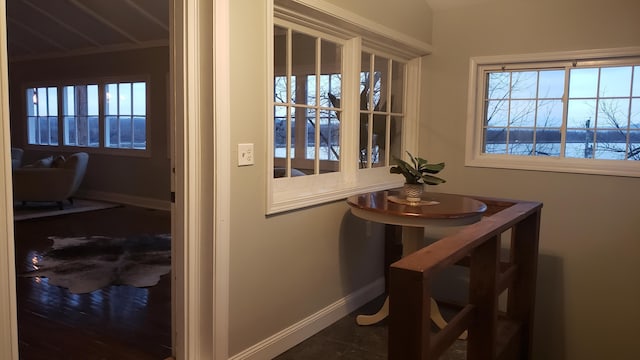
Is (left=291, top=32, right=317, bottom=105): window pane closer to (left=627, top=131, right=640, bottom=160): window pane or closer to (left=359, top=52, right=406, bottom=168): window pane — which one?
(left=359, top=52, right=406, bottom=168): window pane

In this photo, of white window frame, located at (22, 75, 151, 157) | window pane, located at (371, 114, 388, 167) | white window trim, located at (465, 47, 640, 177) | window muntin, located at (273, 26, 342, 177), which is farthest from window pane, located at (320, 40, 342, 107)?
white window frame, located at (22, 75, 151, 157)

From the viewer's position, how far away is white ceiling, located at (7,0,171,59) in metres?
6.18

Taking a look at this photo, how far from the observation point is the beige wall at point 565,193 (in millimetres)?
3691

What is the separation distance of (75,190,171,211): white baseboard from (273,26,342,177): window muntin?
4281mm

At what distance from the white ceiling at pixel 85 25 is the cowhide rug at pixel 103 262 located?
279cm

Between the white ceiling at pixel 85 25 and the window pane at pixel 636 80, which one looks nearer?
the window pane at pixel 636 80

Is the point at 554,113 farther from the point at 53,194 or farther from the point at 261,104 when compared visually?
the point at 53,194

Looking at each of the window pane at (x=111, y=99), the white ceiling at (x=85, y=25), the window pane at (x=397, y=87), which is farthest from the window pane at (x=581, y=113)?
the window pane at (x=111, y=99)

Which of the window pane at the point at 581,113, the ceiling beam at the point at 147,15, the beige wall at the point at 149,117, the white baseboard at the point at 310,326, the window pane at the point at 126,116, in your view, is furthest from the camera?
the window pane at the point at 126,116

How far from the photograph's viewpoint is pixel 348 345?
298cm

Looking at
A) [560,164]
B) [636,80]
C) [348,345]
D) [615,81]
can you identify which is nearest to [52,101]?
[348,345]

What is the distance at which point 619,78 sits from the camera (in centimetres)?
378

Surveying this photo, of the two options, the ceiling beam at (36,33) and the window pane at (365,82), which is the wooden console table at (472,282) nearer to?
the window pane at (365,82)

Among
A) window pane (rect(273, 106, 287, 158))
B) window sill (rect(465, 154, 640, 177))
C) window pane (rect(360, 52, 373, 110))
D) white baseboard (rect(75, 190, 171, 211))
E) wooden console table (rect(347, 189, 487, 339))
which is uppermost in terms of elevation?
window pane (rect(360, 52, 373, 110))
